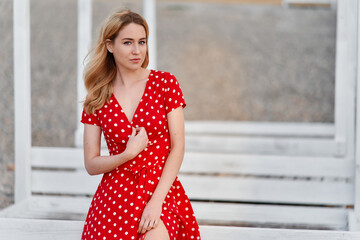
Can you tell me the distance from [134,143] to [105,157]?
14 cm

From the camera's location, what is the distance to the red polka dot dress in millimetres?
2176

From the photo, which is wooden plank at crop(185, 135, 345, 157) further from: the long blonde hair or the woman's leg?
the woman's leg

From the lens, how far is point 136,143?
2.16 meters

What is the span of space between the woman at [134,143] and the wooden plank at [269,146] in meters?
2.81

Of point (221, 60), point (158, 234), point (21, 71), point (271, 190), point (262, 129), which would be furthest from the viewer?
point (221, 60)

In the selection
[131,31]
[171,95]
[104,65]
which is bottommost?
[171,95]

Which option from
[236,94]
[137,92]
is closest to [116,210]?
[137,92]

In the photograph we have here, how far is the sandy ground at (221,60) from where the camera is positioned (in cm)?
886

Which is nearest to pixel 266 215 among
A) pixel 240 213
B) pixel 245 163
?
pixel 240 213

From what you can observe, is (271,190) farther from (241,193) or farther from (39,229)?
(39,229)

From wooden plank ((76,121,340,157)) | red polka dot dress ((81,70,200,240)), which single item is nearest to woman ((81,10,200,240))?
red polka dot dress ((81,70,200,240))

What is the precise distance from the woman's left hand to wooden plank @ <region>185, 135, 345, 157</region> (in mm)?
2930

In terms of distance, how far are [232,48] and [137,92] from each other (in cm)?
1023

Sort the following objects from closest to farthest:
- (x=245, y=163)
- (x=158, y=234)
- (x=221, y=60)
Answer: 1. (x=158, y=234)
2. (x=245, y=163)
3. (x=221, y=60)
